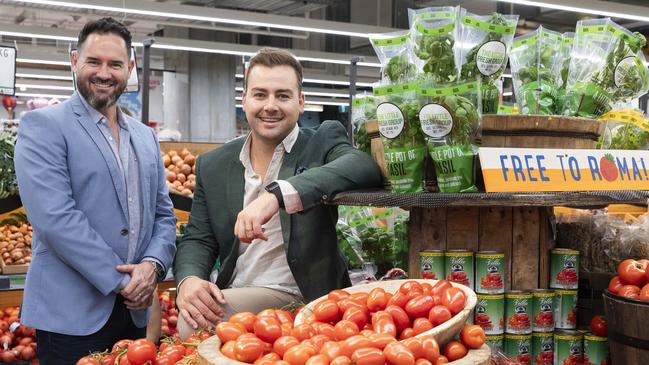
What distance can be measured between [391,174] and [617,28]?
3.75 feet

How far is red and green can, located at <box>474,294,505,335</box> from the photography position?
2.34 meters

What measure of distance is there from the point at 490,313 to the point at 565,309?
33 centimetres

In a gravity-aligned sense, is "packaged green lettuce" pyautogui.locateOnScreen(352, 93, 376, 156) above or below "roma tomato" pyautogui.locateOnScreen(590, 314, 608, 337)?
above

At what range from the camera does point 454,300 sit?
75.0 inches

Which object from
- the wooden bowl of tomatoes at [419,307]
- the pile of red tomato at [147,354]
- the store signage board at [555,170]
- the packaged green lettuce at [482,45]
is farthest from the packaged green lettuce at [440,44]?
the pile of red tomato at [147,354]

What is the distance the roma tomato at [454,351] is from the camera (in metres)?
1.81

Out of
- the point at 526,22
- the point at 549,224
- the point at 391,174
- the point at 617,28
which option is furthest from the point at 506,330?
the point at 526,22

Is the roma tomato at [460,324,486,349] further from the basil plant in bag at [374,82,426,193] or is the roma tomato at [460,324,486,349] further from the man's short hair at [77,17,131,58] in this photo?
the man's short hair at [77,17,131,58]

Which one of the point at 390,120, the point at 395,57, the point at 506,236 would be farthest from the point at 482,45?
the point at 506,236

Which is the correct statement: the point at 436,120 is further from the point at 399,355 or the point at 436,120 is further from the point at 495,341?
the point at 399,355

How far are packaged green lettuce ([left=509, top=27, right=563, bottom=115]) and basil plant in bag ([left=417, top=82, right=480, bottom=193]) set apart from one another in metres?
0.42

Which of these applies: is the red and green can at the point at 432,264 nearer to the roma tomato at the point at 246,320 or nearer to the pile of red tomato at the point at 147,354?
the roma tomato at the point at 246,320

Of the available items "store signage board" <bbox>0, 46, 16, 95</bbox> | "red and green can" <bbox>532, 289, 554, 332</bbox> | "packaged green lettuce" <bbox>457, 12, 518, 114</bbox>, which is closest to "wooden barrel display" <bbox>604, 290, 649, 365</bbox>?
"red and green can" <bbox>532, 289, 554, 332</bbox>

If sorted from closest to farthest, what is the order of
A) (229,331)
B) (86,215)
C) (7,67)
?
(229,331) → (86,215) → (7,67)
